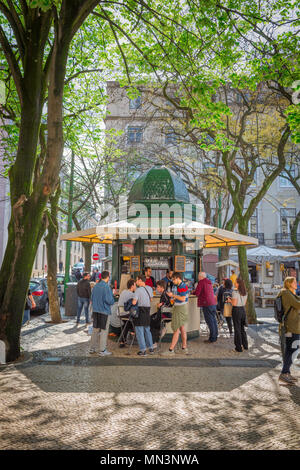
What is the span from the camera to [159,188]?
12.5 metres

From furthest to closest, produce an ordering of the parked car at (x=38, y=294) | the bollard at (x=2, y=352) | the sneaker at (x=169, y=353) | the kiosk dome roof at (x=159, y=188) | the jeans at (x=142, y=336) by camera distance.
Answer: the parked car at (x=38, y=294) < the kiosk dome roof at (x=159, y=188) < the sneaker at (x=169, y=353) < the jeans at (x=142, y=336) < the bollard at (x=2, y=352)

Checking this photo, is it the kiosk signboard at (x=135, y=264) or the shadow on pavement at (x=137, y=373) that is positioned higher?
the kiosk signboard at (x=135, y=264)

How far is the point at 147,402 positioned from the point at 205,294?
5.15 meters

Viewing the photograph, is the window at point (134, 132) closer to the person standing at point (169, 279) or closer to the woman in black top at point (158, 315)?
the person standing at point (169, 279)

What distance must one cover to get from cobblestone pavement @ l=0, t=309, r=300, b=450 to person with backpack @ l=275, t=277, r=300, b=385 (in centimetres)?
37

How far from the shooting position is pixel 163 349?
30.3 ft

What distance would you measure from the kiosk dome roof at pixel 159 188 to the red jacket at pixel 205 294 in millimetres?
3428

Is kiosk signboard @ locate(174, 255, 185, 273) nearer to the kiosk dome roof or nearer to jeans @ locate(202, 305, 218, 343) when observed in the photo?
jeans @ locate(202, 305, 218, 343)

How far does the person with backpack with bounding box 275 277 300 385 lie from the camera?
6.16 metres

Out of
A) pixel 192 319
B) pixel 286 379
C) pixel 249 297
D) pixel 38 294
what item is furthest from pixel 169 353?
pixel 38 294

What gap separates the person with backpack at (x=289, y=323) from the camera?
20.2 ft

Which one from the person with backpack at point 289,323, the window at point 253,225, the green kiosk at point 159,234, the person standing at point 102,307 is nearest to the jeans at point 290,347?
the person with backpack at point 289,323


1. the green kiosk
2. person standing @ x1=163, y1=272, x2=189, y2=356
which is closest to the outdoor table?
the green kiosk

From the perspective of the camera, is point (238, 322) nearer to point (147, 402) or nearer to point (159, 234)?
point (159, 234)
